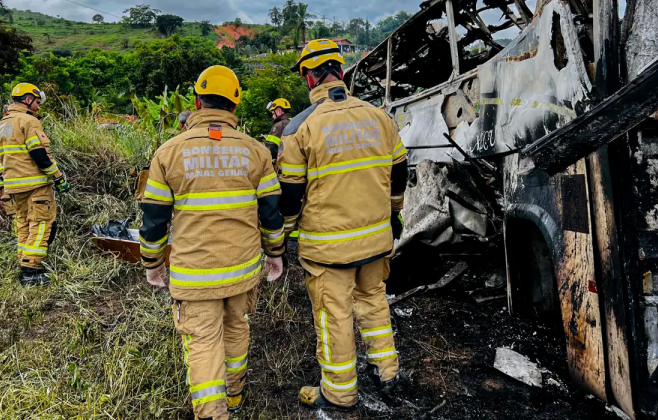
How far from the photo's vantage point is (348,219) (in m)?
2.06

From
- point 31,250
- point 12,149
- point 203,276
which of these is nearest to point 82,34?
point 12,149

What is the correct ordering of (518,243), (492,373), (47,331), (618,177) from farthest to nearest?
(47,331), (518,243), (492,373), (618,177)

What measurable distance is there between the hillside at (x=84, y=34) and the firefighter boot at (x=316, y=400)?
70219 mm

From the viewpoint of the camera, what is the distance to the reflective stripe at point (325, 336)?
6.96 ft

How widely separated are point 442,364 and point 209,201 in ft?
5.51

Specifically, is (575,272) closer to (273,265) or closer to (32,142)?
(273,265)

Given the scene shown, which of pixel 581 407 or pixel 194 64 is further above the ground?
pixel 194 64

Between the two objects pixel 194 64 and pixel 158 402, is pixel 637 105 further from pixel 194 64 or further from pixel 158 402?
pixel 194 64

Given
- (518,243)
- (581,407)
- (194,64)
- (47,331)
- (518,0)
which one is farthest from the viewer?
(194,64)

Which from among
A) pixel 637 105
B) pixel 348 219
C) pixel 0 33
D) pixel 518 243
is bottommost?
pixel 518 243

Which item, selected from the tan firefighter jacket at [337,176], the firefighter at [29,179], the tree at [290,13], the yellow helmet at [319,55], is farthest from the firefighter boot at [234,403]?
the tree at [290,13]

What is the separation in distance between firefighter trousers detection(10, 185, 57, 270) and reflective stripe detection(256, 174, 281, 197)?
123 inches

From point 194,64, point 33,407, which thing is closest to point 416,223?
point 33,407

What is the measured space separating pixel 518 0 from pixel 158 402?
12.1 ft
